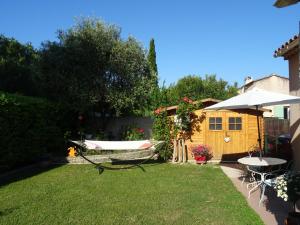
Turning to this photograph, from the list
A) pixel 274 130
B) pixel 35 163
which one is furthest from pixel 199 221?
pixel 274 130

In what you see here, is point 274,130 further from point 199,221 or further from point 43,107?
point 199,221

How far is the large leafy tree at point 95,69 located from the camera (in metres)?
14.4

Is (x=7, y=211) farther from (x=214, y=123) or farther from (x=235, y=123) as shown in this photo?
(x=235, y=123)

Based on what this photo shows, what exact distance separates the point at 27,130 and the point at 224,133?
7.50 metres

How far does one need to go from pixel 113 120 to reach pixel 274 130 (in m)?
10.2

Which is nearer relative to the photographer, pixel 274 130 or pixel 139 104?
pixel 139 104

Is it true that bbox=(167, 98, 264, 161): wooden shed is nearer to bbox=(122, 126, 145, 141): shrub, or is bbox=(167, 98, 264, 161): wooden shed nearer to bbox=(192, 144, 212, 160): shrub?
bbox=(192, 144, 212, 160): shrub

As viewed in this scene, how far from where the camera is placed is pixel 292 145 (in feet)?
28.8

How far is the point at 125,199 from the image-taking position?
7422 millimetres

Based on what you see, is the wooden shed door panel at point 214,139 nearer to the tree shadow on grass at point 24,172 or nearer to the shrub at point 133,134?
the shrub at point 133,134

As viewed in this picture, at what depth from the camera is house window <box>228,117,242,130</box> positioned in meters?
13.7

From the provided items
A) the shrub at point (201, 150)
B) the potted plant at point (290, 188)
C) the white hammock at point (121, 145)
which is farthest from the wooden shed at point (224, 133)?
the potted plant at point (290, 188)

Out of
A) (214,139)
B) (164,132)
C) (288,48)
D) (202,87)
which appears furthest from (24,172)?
(202,87)

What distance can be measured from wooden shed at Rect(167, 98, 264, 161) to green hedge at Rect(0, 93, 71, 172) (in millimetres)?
5255
